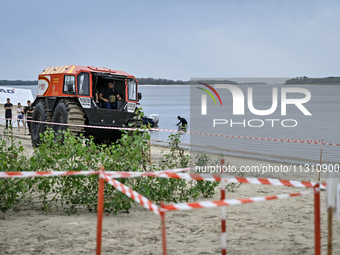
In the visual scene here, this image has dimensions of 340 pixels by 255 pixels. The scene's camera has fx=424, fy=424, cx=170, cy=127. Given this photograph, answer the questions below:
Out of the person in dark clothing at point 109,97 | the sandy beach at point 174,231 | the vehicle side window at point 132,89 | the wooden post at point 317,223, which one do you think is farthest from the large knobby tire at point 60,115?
the wooden post at point 317,223

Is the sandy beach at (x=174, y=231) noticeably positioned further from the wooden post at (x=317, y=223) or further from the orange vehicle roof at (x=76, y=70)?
the orange vehicle roof at (x=76, y=70)

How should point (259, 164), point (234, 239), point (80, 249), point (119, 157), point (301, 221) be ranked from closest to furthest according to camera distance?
point (80, 249)
point (234, 239)
point (301, 221)
point (119, 157)
point (259, 164)

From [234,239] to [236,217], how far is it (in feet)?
3.56

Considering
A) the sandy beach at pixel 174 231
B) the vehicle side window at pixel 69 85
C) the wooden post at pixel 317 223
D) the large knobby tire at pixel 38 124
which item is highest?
the vehicle side window at pixel 69 85

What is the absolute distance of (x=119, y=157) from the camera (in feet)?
21.2

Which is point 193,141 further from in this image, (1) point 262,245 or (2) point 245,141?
(1) point 262,245

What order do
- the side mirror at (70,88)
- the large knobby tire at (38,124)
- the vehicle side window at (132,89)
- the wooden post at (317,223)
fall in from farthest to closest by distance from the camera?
the large knobby tire at (38,124)
the vehicle side window at (132,89)
the side mirror at (70,88)
the wooden post at (317,223)

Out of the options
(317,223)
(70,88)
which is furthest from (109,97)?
(317,223)

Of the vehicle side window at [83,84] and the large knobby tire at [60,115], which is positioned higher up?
the vehicle side window at [83,84]

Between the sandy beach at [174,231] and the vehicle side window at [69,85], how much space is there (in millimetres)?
7493

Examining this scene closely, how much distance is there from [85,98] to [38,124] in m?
3.34

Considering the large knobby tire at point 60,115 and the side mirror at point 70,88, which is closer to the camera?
the side mirror at point 70,88

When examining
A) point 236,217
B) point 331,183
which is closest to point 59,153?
point 236,217

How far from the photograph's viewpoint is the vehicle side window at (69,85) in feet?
44.0
